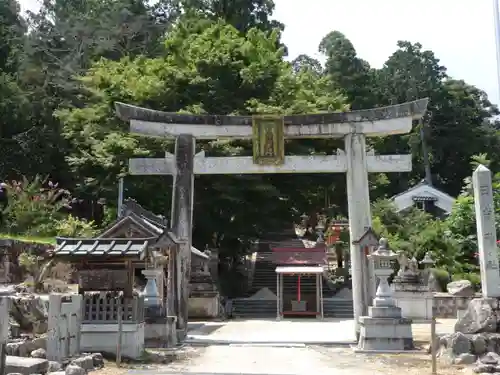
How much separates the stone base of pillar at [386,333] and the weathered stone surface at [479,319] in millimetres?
1639

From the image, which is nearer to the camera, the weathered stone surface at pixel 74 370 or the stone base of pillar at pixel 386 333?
the weathered stone surface at pixel 74 370

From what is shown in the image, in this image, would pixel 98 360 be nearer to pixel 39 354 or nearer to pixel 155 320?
pixel 39 354

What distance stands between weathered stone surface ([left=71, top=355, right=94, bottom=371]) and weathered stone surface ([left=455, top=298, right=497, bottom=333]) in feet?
25.0

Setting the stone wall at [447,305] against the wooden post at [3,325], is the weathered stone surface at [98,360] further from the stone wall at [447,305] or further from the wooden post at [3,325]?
the stone wall at [447,305]

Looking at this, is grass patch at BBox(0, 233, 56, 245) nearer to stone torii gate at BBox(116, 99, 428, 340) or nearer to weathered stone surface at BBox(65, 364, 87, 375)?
stone torii gate at BBox(116, 99, 428, 340)

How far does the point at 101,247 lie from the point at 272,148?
19.6 feet

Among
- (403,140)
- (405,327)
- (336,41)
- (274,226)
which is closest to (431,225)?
(274,226)

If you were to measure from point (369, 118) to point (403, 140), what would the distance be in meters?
32.6

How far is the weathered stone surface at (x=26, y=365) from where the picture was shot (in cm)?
845

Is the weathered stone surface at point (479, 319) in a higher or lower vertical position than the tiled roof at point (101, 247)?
lower

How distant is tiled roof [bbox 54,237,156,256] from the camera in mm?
12023

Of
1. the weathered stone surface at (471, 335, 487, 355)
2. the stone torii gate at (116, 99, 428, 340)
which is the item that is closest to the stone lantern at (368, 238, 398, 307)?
the stone torii gate at (116, 99, 428, 340)

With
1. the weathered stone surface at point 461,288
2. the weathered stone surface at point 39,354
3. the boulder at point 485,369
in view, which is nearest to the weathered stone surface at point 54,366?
the weathered stone surface at point 39,354

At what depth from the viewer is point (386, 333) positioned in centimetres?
1357
